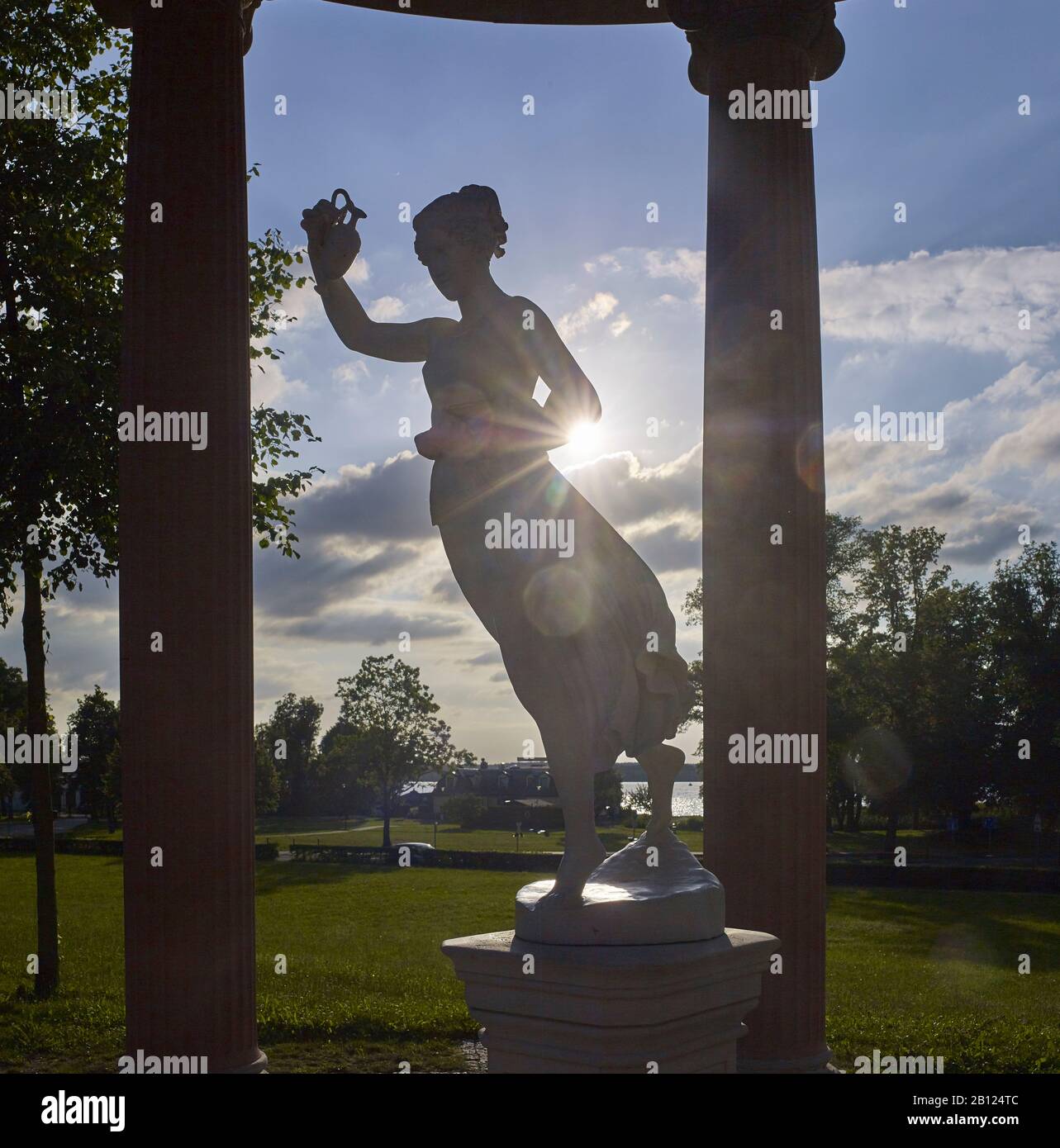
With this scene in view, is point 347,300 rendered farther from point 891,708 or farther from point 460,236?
point 891,708

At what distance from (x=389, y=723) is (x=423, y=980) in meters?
53.8

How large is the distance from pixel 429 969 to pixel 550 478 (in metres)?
21.4

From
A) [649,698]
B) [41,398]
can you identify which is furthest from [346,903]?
[649,698]

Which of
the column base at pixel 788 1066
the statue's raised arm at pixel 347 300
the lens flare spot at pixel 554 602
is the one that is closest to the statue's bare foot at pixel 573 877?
the lens flare spot at pixel 554 602

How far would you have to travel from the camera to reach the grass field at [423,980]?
17203 millimetres

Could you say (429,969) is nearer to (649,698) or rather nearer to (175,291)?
(175,291)

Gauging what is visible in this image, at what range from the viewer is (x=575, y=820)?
673 cm

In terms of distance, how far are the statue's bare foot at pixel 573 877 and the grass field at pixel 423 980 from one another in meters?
6.40

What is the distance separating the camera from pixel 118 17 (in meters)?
13.1

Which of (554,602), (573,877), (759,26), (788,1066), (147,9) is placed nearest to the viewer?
(573,877)

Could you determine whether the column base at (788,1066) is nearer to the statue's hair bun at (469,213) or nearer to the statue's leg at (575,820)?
the statue's leg at (575,820)

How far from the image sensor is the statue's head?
7.14 metres

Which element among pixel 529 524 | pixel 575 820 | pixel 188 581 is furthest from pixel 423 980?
pixel 529 524
